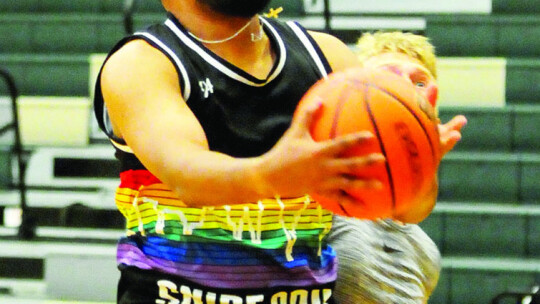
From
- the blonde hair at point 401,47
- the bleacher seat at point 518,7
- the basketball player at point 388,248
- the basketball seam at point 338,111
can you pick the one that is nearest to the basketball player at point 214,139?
the basketball seam at point 338,111

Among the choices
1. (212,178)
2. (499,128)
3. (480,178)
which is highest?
(212,178)

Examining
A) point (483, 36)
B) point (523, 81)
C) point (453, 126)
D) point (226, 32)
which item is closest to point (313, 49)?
point (226, 32)

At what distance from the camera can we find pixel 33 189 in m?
4.98

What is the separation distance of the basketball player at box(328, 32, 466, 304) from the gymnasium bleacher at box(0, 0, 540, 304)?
2075mm

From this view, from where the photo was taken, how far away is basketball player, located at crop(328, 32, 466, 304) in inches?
73.4

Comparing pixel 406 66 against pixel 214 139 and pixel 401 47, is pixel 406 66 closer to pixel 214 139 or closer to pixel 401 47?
pixel 401 47

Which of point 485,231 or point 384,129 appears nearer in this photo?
point 384,129

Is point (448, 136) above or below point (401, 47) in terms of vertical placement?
below

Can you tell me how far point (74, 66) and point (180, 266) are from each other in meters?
4.07

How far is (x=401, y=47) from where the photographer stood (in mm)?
2119

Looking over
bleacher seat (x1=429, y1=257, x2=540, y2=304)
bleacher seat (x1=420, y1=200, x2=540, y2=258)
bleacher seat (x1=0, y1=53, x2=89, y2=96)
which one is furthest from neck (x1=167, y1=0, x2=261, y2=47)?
bleacher seat (x1=0, y1=53, x2=89, y2=96)

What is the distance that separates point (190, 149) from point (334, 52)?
0.48m

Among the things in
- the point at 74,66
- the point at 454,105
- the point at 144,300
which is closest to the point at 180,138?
the point at 144,300

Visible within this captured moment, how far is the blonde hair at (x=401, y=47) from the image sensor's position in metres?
2.11
